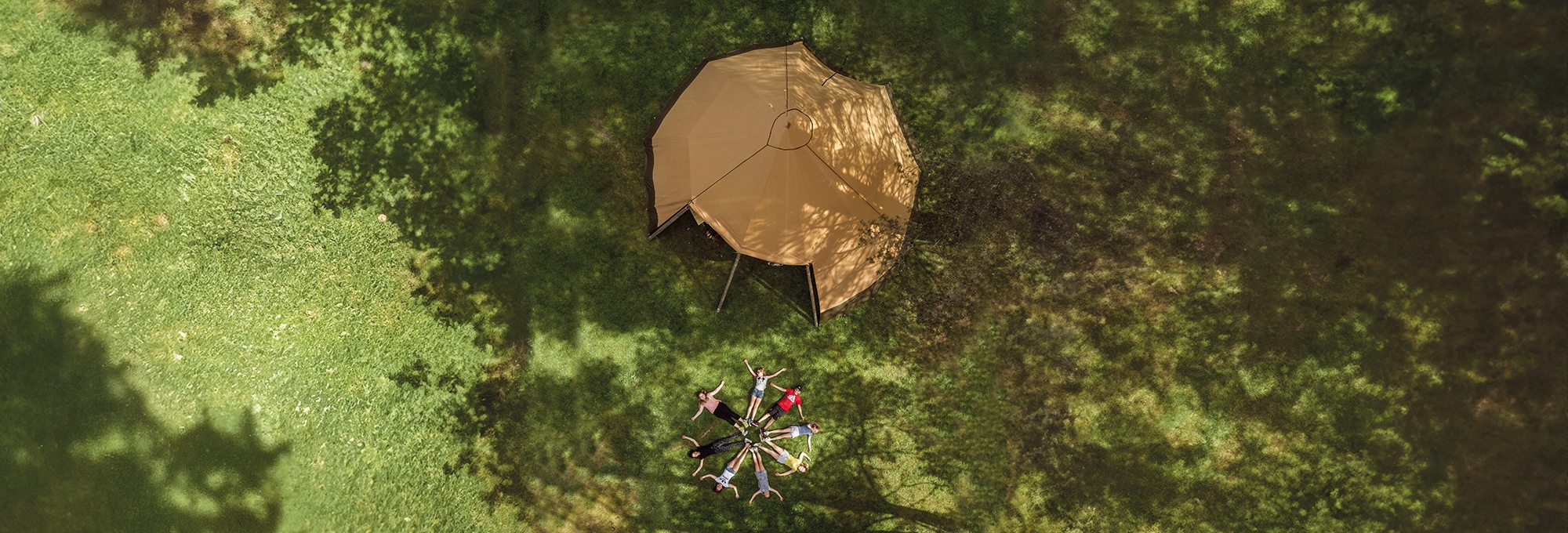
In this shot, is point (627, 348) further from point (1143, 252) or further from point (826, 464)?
point (1143, 252)

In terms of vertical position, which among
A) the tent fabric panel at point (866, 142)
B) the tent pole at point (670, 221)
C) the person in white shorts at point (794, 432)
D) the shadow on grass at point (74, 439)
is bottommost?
the shadow on grass at point (74, 439)

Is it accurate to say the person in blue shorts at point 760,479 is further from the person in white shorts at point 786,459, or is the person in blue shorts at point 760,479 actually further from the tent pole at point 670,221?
the tent pole at point 670,221

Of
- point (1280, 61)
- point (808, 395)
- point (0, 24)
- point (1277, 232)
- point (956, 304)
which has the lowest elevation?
point (808, 395)

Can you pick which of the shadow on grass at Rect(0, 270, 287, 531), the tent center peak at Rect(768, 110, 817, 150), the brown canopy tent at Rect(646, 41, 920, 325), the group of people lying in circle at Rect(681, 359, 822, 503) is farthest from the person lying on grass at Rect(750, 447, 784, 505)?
the shadow on grass at Rect(0, 270, 287, 531)

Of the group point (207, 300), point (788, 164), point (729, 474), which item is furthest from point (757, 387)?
point (207, 300)

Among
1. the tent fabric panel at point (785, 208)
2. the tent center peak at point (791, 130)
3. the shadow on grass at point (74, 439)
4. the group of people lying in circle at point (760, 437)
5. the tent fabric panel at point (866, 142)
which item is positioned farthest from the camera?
the group of people lying in circle at point (760, 437)

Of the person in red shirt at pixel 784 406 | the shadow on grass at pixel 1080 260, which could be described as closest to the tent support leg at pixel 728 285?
the shadow on grass at pixel 1080 260

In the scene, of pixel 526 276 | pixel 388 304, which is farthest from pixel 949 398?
pixel 388 304

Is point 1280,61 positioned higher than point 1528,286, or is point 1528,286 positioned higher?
point 1280,61
